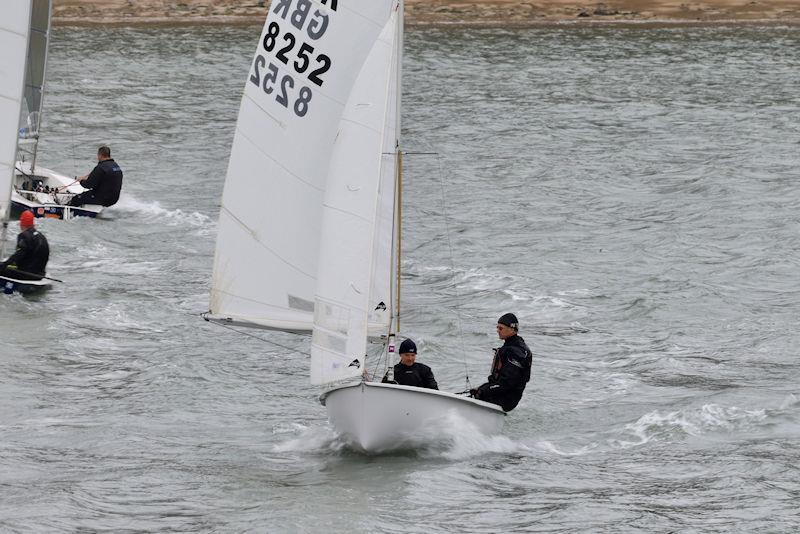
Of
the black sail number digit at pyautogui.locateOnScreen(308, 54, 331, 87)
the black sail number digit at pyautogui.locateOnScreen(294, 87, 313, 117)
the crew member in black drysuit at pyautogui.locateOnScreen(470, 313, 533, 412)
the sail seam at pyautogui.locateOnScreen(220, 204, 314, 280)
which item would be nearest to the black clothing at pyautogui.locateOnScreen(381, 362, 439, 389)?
the crew member in black drysuit at pyautogui.locateOnScreen(470, 313, 533, 412)

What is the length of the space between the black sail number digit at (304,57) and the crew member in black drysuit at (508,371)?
12.6ft

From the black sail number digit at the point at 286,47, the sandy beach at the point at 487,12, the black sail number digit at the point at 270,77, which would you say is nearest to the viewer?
the black sail number digit at the point at 286,47

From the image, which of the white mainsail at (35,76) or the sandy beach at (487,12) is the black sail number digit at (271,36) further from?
the sandy beach at (487,12)

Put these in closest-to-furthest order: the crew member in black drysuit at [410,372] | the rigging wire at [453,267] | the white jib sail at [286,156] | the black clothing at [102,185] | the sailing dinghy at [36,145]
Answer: the crew member in black drysuit at [410,372]
the white jib sail at [286,156]
the rigging wire at [453,267]
the sailing dinghy at [36,145]
the black clothing at [102,185]

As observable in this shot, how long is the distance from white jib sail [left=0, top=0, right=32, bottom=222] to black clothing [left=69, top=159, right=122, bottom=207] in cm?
455

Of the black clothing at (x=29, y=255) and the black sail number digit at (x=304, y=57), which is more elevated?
the black sail number digit at (x=304, y=57)

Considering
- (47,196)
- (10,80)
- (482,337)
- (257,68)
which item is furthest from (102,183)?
(257,68)

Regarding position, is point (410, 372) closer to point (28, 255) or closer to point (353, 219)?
point (353, 219)

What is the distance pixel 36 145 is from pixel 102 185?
5.74 ft

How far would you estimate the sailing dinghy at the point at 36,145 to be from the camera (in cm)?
3073

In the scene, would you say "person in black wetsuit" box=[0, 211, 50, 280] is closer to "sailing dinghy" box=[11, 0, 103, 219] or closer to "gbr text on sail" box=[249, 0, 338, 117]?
"sailing dinghy" box=[11, 0, 103, 219]

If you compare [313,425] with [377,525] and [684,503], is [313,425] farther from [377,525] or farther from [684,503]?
[684,503]

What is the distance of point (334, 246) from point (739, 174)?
21939 millimetres

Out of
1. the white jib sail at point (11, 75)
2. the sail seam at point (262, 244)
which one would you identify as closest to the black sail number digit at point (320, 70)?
the sail seam at point (262, 244)
